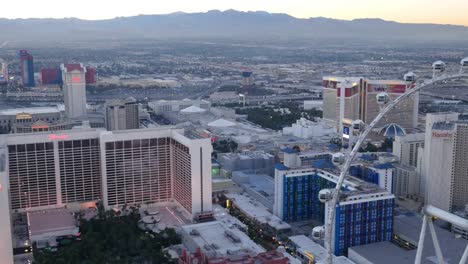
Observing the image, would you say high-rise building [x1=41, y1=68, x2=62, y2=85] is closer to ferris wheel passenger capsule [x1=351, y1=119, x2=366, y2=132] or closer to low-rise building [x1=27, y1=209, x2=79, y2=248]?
low-rise building [x1=27, y1=209, x2=79, y2=248]

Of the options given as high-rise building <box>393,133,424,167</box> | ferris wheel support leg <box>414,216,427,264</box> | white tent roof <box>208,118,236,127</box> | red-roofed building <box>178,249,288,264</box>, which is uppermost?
ferris wheel support leg <box>414,216,427,264</box>

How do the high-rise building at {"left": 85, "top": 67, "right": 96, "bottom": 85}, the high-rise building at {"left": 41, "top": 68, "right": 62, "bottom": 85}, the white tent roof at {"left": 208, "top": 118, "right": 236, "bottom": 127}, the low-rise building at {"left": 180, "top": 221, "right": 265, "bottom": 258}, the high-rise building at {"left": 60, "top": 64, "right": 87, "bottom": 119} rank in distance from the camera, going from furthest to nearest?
the high-rise building at {"left": 85, "top": 67, "right": 96, "bottom": 85} < the high-rise building at {"left": 41, "top": 68, "right": 62, "bottom": 85} < the high-rise building at {"left": 60, "top": 64, "right": 87, "bottom": 119} < the white tent roof at {"left": 208, "top": 118, "right": 236, "bottom": 127} < the low-rise building at {"left": 180, "top": 221, "right": 265, "bottom": 258}

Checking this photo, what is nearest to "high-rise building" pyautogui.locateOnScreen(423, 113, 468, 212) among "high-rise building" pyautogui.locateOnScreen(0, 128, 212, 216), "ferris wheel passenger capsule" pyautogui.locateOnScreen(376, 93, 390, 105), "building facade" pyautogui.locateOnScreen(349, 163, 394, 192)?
"building facade" pyautogui.locateOnScreen(349, 163, 394, 192)

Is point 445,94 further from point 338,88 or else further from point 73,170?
point 73,170

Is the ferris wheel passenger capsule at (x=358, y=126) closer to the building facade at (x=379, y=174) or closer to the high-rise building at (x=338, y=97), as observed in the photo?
the building facade at (x=379, y=174)

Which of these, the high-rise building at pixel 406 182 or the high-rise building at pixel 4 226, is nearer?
the high-rise building at pixel 4 226

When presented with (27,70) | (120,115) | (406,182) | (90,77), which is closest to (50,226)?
(406,182)

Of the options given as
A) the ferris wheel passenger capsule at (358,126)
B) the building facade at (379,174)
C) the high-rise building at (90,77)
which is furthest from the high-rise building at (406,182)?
the high-rise building at (90,77)
